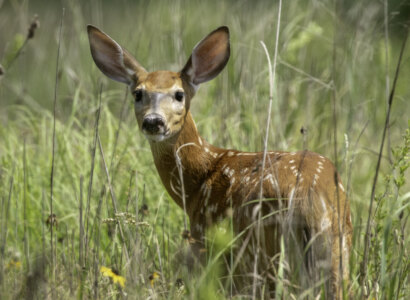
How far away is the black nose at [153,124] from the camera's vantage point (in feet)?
12.4

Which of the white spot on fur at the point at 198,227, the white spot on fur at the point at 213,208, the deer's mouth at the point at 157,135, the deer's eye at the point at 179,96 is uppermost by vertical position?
the deer's eye at the point at 179,96

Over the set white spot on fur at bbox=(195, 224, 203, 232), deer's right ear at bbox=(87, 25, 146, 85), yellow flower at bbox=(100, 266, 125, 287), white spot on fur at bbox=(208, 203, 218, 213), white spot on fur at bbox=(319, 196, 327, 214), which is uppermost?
deer's right ear at bbox=(87, 25, 146, 85)

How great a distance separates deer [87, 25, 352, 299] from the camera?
309cm

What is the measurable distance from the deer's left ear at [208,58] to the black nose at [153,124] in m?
0.49

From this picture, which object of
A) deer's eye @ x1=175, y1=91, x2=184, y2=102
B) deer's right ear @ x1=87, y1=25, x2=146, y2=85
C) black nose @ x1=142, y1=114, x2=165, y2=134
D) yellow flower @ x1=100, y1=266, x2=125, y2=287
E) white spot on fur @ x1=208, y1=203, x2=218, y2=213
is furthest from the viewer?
deer's right ear @ x1=87, y1=25, x2=146, y2=85

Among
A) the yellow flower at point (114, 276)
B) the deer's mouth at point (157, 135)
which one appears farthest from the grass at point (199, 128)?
the deer's mouth at point (157, 135)

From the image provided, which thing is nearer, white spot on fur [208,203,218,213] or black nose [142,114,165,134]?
white spot on fur [208,203,218,213]

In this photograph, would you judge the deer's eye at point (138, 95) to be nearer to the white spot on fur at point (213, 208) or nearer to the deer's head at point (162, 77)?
the deer's head at point (162, 77)

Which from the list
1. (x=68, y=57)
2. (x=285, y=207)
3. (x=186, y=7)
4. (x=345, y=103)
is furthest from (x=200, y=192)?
(x=68, y=57)

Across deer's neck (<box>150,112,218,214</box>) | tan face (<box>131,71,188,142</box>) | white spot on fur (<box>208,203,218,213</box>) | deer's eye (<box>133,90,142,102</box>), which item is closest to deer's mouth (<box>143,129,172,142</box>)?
tan face (<box>131,71,188,142</box>)

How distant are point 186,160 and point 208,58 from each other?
560 millimetres

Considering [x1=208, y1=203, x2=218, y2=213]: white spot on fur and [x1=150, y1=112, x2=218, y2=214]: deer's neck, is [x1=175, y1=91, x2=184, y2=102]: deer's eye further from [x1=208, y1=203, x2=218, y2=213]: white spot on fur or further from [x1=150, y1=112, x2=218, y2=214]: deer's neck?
[x1=208, y1=203, x2=218, y2=213]: white spot on fur

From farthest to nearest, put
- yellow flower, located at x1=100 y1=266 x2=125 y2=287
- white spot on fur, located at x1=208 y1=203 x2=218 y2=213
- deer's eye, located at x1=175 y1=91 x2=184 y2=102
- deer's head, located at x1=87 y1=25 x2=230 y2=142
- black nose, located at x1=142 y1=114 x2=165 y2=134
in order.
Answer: deer's eye, located at x1=175 y1=91 x2=184 y2=102 → deer's head, located at x1=87 y1=25 x2=230 y2=142 → black nose, located at x1=142 y1=114 x2=165 y2=134 → white spot on fur, located at x1=208 y1=203 x2=218 y2=213 → yellow flower, located at x1=100 y1=266 x2=125 y2=287

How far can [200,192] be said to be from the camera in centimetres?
387
